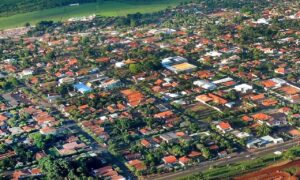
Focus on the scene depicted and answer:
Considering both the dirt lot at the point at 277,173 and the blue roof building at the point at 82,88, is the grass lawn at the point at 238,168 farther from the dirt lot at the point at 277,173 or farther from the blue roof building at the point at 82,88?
the blue roof building at the point at 82,88

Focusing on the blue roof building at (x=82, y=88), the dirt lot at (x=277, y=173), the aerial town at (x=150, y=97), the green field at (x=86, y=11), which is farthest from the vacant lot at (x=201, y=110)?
the green field at (x=86, y=11)

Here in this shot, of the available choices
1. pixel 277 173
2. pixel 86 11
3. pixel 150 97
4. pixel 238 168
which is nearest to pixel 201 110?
pixel 150 97

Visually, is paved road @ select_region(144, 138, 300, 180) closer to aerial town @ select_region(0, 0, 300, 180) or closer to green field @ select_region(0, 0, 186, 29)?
aerial town @ select_region(0, 0, 300, 180)

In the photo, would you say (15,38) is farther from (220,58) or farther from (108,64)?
(220,58)

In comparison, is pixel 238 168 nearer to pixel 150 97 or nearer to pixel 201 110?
pixel 201 110

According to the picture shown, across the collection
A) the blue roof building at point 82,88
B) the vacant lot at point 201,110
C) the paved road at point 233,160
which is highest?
the blue roof building at point 82,88

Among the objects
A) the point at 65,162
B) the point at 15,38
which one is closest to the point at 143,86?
the point at 65,162
